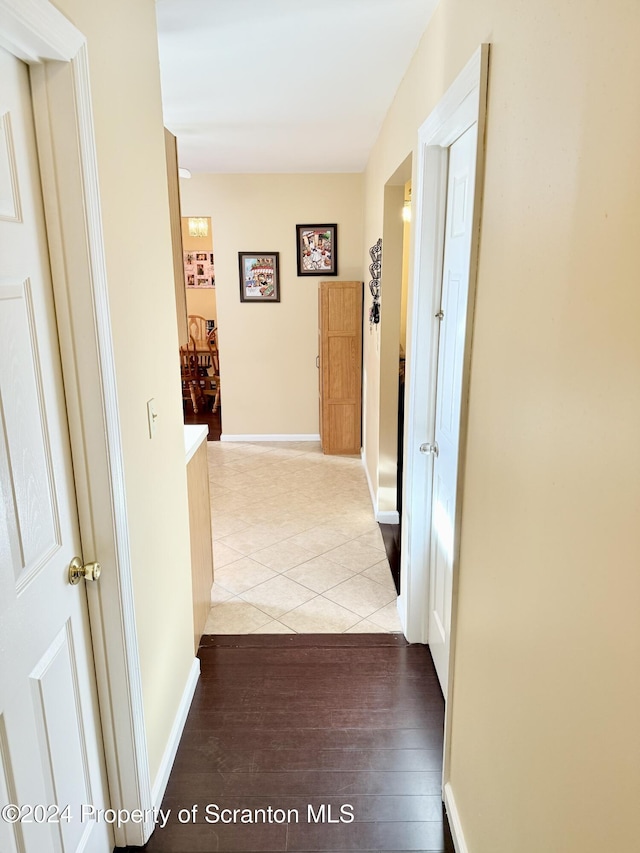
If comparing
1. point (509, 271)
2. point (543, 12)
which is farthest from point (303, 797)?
point (543, 12)

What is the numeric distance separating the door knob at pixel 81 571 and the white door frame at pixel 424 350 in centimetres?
97

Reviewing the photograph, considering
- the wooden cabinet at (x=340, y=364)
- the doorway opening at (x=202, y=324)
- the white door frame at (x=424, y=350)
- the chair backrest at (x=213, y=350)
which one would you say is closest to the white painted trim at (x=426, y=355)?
the white door frame at (x=424, y=350)

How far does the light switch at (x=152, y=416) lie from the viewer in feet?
5.67

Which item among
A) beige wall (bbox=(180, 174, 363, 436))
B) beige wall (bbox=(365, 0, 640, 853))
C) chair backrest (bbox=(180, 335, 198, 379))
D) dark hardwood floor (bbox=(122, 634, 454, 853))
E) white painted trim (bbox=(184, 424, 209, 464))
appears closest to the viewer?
beige wall (bbox=(365, 0, 640, 853))

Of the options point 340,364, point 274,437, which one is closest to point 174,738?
point 340,364

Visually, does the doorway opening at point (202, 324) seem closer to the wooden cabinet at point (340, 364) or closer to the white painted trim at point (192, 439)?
the wooden cabinet at point (340, 364)

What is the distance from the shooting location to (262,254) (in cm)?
541

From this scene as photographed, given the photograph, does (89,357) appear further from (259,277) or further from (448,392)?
(259,277)

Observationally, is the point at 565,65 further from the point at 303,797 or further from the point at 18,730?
the point at 303,797

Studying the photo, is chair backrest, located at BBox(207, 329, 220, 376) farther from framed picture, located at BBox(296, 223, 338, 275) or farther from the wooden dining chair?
framed picture, located at BBox(296, 223, 338, 275)

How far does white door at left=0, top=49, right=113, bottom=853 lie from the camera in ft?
3.61

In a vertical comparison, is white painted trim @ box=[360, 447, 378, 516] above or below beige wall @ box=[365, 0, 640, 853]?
below

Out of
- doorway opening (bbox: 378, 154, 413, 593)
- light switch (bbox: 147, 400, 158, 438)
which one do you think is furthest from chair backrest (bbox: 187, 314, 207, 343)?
light switch (bbox: 147, 400, 158, 438)

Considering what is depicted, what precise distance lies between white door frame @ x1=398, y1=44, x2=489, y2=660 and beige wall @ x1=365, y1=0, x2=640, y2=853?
7.8 inches
